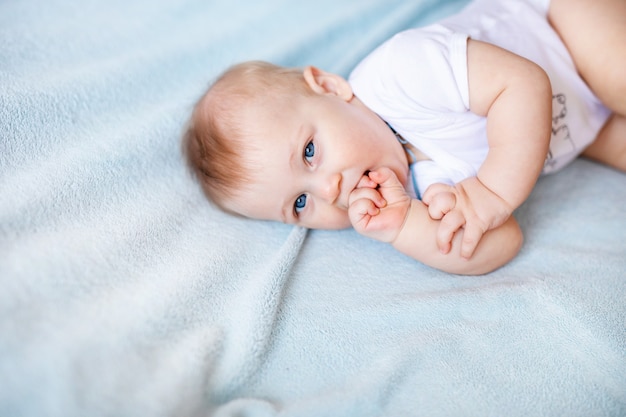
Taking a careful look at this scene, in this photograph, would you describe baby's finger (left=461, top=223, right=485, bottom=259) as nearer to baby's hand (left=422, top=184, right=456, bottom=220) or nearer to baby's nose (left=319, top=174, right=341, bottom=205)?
baby's hand (left=422, top=184, right=456, bottom=220)

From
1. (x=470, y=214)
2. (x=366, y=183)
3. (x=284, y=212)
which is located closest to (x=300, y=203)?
(x=284, y=212)

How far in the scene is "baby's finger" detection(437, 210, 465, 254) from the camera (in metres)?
1.07

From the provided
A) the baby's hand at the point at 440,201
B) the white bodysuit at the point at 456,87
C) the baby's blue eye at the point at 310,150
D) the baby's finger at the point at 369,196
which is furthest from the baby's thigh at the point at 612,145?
the baby's blue eye at the point at 310,150

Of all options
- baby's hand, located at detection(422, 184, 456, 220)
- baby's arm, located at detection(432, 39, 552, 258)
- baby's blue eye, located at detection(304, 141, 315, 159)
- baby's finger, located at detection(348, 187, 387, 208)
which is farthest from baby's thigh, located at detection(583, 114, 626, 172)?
baby's blue eye, located at detection(304, 141, 315, 159)

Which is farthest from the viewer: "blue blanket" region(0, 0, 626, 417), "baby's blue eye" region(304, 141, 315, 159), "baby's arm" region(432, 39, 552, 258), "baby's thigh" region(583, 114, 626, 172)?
"baby's thigh" region(583, 114, 626, 172)

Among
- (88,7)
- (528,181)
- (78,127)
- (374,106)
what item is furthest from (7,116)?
(528,181)

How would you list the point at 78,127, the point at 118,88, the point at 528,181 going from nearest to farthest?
the point at 528,181
the point at 78,127
the point at 118,88

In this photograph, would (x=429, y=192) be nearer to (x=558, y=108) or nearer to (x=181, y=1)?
(x=558, y=108)

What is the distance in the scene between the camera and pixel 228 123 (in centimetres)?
115

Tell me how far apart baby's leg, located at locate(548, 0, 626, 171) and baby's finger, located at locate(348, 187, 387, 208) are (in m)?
0.61

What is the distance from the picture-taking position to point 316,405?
0.85 metres

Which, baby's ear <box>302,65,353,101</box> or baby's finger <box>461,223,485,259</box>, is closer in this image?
baby's finger <box>461,223,485,259</box>

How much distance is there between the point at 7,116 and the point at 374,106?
0.78m

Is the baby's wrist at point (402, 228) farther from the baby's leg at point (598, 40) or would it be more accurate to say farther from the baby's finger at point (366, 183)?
the baby's leg at point (598, 40)
